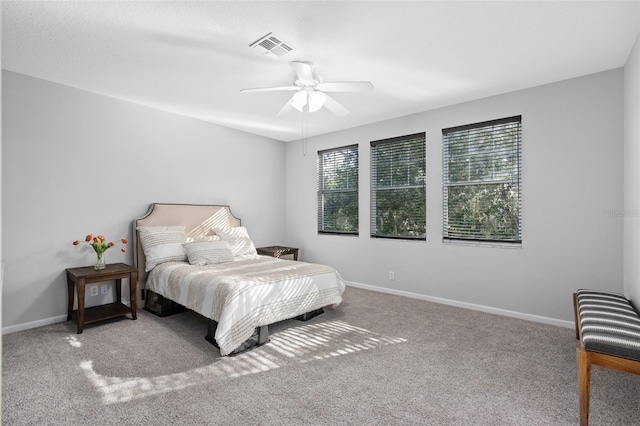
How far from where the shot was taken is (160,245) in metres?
4.10

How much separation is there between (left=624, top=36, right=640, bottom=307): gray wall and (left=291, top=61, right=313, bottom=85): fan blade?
2.57 metres

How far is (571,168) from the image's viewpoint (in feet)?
11.4

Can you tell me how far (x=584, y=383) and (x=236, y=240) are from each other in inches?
155

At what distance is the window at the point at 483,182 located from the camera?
388cm

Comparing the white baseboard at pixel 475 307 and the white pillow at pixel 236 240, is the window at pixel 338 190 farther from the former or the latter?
the white pillow at pixel 236 240

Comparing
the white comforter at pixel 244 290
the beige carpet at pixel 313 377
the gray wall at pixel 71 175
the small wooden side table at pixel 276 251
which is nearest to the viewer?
the beige carpet at pixel 313 377

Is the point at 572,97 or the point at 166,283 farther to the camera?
the point at 166,283

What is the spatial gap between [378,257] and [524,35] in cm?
320

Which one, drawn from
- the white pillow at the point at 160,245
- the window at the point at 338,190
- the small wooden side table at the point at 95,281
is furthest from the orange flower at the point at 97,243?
the window at the point at 338,190

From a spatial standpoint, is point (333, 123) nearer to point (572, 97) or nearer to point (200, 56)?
point (200, 56)

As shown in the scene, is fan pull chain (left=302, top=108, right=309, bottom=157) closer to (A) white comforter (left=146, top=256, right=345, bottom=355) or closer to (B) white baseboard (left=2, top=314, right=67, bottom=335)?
(A) white comforter (left=146, top=256, right=345, bottom=355)

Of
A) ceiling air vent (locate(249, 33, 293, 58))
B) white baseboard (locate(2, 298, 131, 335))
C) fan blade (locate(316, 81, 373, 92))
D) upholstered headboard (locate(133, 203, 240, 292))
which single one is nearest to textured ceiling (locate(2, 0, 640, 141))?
ceiling air vent (locate(249, 33, 293, 58))

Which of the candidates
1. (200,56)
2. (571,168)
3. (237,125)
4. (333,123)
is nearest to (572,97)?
(571,168)

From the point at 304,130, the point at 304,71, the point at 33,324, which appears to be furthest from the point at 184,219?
the point at 304,71
